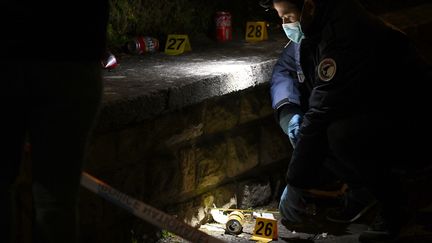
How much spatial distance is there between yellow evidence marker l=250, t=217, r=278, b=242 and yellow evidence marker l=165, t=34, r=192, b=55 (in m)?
1.55

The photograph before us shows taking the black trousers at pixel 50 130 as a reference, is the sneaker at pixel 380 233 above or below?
below

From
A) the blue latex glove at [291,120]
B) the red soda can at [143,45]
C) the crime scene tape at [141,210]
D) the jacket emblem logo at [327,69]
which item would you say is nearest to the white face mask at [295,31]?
the jacket emblem logo at [327,69]

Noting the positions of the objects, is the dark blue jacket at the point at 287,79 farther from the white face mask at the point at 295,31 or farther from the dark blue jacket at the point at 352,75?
the dark blue jacket at the point at 352,75

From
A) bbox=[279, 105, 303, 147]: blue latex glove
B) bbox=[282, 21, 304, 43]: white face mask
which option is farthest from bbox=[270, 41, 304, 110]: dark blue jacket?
bbox=[282, 21, 304, 43]: white face mask

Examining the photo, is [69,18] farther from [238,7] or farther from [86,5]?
[238,7]

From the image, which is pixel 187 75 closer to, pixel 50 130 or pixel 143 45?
pixel 143 45

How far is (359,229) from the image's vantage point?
4406mm

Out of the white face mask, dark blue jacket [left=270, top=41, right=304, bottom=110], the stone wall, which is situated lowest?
the stone wall

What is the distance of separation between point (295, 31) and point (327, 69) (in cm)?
49

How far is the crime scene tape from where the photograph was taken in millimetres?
3125

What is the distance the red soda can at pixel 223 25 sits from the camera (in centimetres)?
560

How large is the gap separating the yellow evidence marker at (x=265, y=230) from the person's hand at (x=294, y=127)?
1.78 ft

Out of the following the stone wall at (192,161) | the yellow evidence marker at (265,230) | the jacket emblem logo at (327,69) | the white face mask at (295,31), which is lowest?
the yellow evidence marker at (265,230)

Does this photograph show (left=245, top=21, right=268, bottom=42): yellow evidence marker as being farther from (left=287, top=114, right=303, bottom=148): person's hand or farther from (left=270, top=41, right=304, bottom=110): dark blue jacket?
(left=287, top=114, right=303, bottom=148): person's hand
